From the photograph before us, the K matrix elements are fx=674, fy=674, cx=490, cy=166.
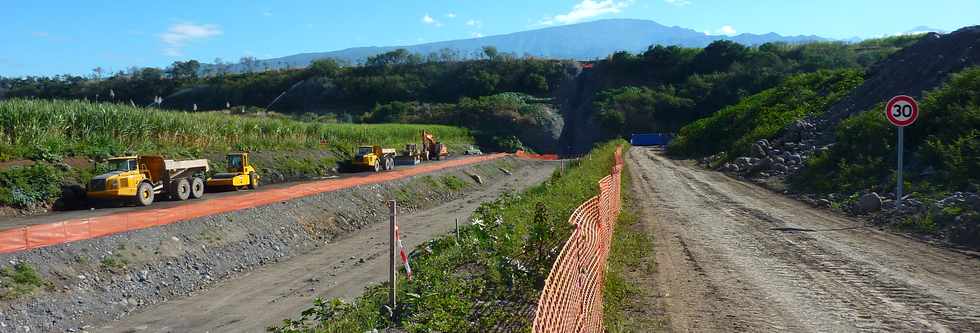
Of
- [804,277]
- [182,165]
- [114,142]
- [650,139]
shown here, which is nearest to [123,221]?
[182,165]

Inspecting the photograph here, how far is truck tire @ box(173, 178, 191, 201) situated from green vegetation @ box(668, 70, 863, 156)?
26.2 meters

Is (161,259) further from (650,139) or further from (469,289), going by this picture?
(650,139)

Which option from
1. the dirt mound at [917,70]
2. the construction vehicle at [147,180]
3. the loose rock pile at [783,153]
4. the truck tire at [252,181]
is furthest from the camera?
the truck tire at [252,181]

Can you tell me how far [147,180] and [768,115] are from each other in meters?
32.4

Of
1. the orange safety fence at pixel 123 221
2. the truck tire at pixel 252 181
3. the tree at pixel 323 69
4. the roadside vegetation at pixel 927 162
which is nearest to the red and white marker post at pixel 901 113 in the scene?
the roadside vegetation at pixel 927 162

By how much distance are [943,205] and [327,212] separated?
61.5ft

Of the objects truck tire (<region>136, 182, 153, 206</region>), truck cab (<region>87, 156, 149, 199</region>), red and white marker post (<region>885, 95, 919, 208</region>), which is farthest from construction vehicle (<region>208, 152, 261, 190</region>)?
red and white marker post (<region>885, 95, 919, 208</region>)

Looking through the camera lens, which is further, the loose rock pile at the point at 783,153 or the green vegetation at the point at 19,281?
the loose rock pile at the point at 783,153

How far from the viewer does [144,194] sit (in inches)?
830

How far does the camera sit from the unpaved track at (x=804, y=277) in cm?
812

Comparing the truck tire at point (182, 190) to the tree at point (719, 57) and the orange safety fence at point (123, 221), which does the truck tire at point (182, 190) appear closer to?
the orange safety fence at point (123, 221)

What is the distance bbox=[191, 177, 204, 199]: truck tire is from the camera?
77.7 feet

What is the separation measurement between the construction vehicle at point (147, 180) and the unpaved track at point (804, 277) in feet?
50.2

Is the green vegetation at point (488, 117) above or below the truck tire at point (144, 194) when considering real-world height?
above
